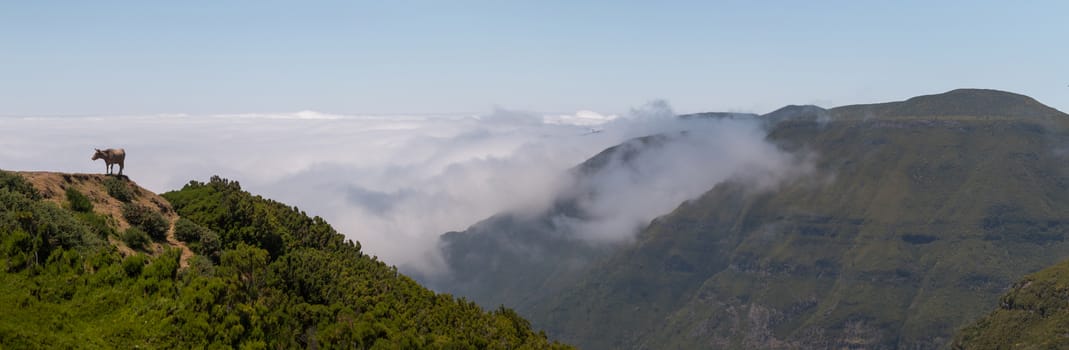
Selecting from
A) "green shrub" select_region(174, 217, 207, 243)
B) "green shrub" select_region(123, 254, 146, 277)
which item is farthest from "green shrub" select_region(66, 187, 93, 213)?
"green shrub" select_region(123, 254, 146, 277)

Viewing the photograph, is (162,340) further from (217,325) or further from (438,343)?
(438,343)

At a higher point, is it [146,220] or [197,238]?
[146,220]

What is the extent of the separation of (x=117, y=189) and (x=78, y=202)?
9.17 meters

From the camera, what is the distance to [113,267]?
6281cm

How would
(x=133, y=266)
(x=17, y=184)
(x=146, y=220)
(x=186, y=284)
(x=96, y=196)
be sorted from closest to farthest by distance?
(x=133, y=266) < (x=186, y=284) < (x=17, y=184) < (x=146, y=220) < (x=96, y=196)

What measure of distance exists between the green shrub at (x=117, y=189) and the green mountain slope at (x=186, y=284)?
0.35 feet

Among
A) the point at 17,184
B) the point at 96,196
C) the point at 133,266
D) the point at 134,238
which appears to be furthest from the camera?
the point at 96,196

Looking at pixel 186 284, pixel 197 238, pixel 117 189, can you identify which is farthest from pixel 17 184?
pixel 186 284

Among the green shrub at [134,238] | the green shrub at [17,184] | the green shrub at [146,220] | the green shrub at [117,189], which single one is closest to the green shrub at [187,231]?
the green shrub at [146,220]

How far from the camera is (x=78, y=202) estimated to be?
78500mm

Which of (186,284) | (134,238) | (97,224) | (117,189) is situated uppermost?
(117,189)

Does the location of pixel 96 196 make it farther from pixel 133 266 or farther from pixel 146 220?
pixel 133 266

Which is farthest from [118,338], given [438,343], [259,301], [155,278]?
[438,343]

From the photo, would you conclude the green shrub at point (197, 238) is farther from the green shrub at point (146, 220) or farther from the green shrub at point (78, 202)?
the green shrub at point (78, 202)
